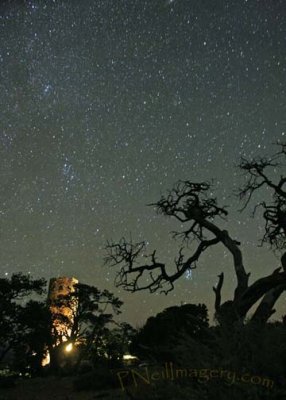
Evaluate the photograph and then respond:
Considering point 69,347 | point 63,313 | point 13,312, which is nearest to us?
point 13,312

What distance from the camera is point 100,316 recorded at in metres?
37.2

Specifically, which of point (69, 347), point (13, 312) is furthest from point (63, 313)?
point (13, 312)

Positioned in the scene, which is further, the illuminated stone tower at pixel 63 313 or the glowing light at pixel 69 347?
the illuminated stone tower at pixel 63 313

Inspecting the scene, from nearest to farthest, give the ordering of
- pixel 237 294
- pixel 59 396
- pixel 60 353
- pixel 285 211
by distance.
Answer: pixel 237 294 < pixel 285 211 < pixel 59 396 < pixel 60 353

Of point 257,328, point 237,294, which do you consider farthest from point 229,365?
point 237,294

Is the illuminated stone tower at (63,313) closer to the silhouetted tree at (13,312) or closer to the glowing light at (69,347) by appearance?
the glowing light at (69,347)

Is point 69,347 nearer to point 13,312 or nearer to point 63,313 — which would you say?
point 63,313

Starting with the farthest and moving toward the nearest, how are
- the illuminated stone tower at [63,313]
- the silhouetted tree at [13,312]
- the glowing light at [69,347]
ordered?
the illuminated stone tower at [63,313], the glowing light at [69,347], the silhouetted tree at [13,312]

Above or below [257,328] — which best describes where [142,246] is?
above

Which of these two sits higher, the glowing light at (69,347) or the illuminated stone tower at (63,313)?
the illuminated stone tower at (63,313)

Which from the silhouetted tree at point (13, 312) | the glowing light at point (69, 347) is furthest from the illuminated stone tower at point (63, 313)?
the silhouetted tree at point (13, 312)

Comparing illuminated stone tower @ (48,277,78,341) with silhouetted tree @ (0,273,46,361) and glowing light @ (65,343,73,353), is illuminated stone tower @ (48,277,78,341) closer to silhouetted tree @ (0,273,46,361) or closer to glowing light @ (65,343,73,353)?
glowing light @ (65,343,73,353)

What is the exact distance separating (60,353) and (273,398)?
3398 cm

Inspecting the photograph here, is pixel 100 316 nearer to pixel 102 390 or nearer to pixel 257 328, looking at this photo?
pixel 102 390
